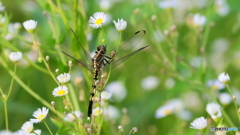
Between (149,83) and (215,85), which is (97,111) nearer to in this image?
(215,85)

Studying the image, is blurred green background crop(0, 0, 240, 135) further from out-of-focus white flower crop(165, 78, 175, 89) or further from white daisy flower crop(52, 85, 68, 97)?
white daisy flower crop(52, 85, 68, 97)

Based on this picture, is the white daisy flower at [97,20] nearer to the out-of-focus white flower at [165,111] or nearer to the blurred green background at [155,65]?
the blurred green background at [155,65]

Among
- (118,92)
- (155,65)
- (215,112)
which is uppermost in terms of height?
(155,65)

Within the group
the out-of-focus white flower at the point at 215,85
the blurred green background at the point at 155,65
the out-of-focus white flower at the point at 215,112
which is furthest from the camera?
the blurred green background at the point at 155,65

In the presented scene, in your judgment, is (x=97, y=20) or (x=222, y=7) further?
(x=222, y=7)

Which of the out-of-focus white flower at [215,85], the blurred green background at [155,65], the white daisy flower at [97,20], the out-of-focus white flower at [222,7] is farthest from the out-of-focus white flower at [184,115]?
the white daisy flower at [97,20]

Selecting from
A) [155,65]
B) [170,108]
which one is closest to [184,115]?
[170,108]
